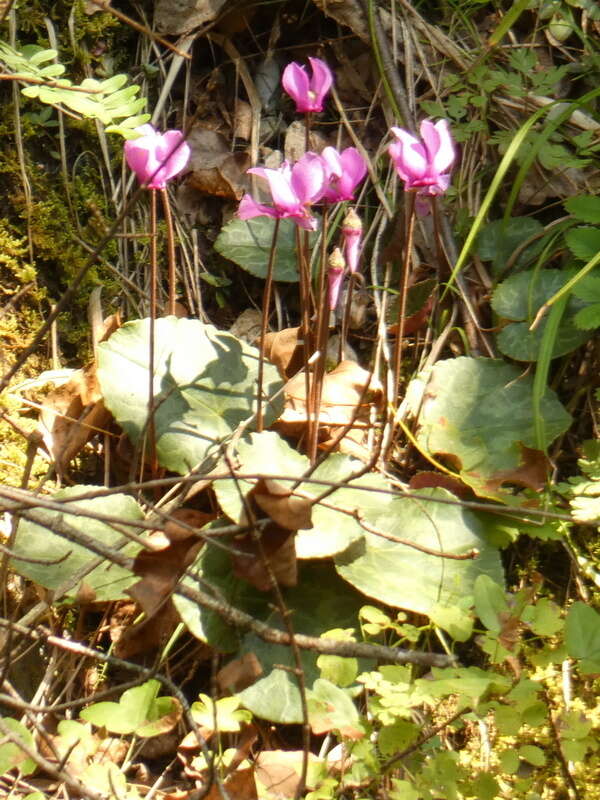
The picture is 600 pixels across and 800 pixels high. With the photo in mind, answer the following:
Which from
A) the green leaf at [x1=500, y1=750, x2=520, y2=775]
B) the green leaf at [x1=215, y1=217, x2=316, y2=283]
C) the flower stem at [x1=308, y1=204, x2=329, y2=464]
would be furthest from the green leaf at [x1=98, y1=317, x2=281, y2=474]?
the green leaf at [x1=500, y1=750, x2=520, y2=775]

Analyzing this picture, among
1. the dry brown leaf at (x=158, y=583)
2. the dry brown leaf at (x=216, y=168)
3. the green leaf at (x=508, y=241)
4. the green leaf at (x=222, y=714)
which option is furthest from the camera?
the dry brown leaf at (x=216, y=168)

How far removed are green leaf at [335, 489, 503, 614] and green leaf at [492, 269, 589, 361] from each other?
500 millimetres

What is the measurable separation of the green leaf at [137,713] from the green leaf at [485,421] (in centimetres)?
88

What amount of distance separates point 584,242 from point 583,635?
112 centimetres

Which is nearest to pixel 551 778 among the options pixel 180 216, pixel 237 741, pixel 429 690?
pixel 429 690

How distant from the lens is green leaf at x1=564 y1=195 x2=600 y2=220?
7.32ft

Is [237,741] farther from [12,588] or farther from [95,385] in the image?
[95,385]

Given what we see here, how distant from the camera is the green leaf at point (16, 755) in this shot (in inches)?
56.7

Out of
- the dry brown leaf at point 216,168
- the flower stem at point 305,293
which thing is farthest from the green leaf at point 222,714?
the dry brown leaf at point 216,168

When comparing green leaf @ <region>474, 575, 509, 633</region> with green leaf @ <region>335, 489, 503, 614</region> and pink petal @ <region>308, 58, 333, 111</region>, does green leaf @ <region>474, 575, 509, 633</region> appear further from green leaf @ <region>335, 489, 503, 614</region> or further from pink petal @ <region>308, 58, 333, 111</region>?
pink petal @ <region>308, 58, 333, 111</region>

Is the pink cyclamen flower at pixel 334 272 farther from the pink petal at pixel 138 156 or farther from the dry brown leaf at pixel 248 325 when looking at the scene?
the dry brown leaf at pixel 248 325

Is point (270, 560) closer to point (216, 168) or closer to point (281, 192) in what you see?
point (281, 192)

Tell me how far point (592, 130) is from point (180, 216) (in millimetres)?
1216

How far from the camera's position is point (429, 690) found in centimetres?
142
